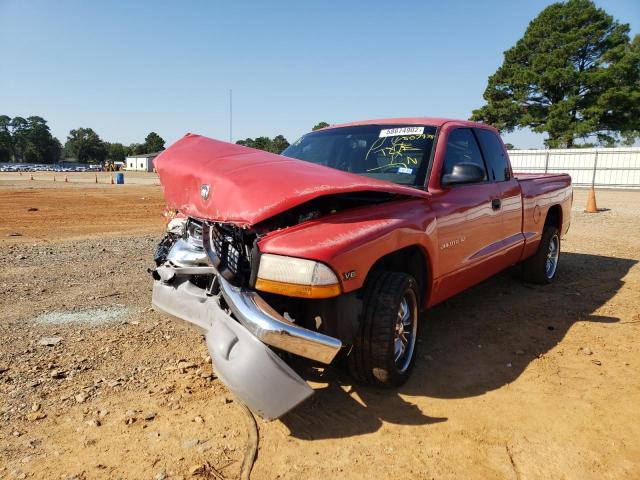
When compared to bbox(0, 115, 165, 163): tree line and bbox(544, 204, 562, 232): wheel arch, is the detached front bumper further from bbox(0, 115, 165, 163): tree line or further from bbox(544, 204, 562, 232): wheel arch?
bbox(0, 115, 165, 163): tree line

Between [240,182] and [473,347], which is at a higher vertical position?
[240,182]

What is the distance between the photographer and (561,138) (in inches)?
1364

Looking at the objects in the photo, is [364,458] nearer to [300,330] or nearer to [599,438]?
[300,330]

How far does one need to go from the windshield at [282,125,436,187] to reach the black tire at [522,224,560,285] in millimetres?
2540

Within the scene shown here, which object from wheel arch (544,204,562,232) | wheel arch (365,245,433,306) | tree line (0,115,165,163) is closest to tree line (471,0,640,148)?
wheel arch (544,204,562,232)

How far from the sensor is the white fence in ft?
80.4

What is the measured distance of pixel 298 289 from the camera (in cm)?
238

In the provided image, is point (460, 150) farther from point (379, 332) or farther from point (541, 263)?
point (541, 263)

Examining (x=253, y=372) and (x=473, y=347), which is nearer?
(x=253, y=372)

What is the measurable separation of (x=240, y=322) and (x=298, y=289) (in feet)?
1.15

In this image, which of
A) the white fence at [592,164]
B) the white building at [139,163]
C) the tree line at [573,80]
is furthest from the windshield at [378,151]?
the white building at [139,163]

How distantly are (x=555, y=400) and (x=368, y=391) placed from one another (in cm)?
116

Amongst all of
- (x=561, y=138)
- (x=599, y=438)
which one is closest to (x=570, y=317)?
(x=599, y=438)

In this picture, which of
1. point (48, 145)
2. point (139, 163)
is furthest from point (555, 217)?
point (48, 145)
